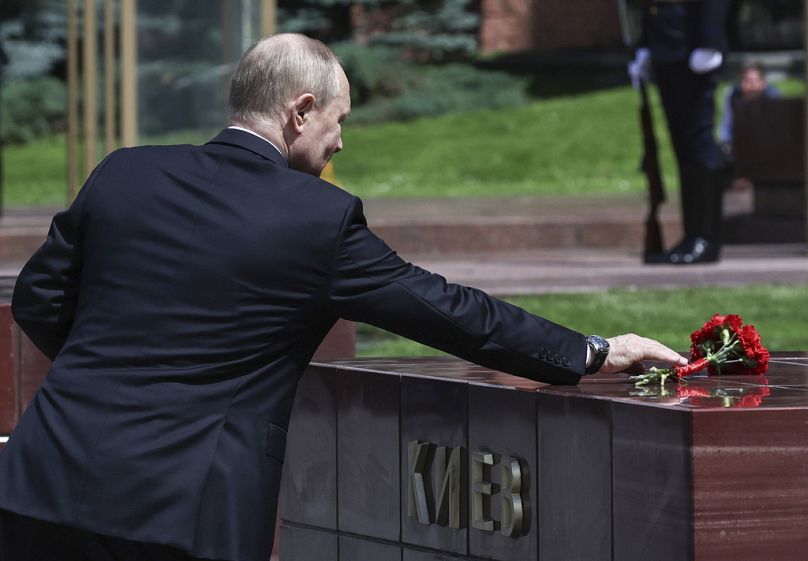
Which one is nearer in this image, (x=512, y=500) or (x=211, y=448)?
(x=211, y=448)

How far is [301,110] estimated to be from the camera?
332 centimetres

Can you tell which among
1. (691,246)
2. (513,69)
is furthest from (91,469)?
(513,69)

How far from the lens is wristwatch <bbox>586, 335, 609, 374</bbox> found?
12.0 ft

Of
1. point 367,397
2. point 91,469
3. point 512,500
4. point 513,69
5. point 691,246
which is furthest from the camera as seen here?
point 513,69

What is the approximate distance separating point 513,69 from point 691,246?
21.2 m

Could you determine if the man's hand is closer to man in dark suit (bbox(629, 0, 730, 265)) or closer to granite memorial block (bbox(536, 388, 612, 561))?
granite memorial block (bbox(536, 388, 612, 561))

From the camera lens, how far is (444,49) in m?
32.3

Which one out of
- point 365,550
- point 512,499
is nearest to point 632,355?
point 512,499

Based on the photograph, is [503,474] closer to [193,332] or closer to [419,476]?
[419,476]

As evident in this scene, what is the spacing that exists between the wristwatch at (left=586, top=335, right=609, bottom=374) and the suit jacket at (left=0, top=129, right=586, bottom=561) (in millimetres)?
444

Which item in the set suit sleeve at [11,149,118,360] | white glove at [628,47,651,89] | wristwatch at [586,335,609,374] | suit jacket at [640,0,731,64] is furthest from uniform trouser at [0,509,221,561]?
white glove at [628,47,651,89]

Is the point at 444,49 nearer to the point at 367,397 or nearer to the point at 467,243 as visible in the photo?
the point at 467,243

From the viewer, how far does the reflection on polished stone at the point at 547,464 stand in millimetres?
3223

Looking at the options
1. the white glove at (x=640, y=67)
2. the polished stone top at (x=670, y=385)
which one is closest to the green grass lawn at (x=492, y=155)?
the white glove at (x=640, y=67)
